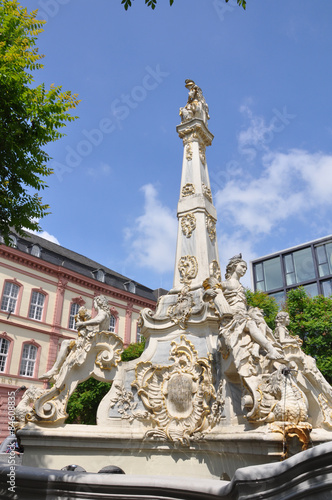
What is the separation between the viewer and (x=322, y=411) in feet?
25.4

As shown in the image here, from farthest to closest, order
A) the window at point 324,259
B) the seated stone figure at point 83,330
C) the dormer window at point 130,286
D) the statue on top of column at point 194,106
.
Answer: the dormer window at point 130,286
the window at point 324,259
the statue on top of column at point 194,106
the seated stone figure at point 83,330

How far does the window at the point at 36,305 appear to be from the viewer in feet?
102

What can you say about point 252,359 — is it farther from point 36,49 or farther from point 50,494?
point 36,49

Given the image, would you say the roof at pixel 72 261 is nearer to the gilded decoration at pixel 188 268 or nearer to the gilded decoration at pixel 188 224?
the gilded decoration at pixel 188 224

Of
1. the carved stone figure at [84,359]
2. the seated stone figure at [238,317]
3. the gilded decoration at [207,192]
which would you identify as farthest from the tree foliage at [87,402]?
the seated stone figure at [238,317]

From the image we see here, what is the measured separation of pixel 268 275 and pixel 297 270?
335cm

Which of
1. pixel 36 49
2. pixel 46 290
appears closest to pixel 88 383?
pixel 46 290

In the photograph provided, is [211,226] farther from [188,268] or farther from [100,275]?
[100,275]

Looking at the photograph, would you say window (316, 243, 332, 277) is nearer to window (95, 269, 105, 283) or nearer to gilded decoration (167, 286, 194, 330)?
window (95, 269, 105, 283)

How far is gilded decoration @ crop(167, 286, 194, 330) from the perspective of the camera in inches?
368

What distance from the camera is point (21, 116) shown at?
25.6 feet

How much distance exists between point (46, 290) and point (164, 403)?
2576 cm

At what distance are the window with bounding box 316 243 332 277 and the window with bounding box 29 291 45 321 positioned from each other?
2481 centimetres

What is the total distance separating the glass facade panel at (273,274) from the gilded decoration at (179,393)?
104 feet
